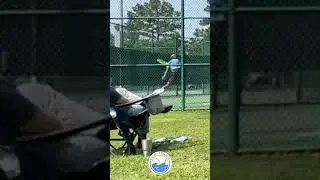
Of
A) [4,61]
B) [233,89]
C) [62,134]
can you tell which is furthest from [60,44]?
[233,89]

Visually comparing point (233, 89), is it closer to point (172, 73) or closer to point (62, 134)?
point (62, 134)

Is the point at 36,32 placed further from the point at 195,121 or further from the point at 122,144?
the point at 195,121

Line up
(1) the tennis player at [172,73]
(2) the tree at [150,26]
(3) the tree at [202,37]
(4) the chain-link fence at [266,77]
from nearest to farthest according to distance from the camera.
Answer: (4) the chain-link fence at [266,77], (2) the tree at [150,26], (3) the tree at [202,37], (1) the tennis player at [172,73]

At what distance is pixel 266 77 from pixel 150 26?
53.9 inches

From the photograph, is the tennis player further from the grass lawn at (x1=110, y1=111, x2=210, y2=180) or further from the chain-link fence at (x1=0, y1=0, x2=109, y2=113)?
the chain-link fence at (x1=0, y1=0, x2=109, y2=113)

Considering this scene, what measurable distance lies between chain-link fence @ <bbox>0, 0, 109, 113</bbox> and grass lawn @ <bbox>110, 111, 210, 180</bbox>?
0.56 meters

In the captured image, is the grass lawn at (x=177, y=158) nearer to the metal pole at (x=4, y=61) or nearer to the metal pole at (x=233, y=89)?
the metal pole at (x=233, y=89)

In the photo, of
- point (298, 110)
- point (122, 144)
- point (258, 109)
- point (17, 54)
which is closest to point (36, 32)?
point (17, 54)

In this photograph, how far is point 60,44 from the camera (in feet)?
8.32

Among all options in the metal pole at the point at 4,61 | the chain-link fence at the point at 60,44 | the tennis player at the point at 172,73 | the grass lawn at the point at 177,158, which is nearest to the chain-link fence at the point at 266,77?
the grass lawn at the point at 177,158

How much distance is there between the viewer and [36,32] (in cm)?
255

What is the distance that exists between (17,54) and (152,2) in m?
0.94

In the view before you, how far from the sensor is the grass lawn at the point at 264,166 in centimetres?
282

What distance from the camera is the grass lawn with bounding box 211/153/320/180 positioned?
2824mm
